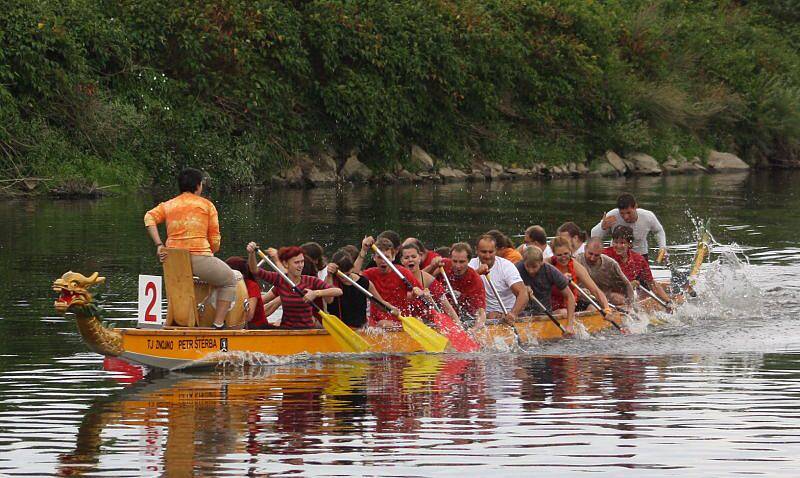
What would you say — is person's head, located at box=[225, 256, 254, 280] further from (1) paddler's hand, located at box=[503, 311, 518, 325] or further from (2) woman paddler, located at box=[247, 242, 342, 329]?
(1) paddler's hand, located at box=[503, 311, 518, 325]

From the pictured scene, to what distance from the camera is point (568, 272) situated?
61.7 ft

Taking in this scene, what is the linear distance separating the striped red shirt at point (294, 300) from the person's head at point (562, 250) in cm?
357

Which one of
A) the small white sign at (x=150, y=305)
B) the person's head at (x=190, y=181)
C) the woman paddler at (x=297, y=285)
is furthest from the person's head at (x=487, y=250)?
the small white sign at (x=150, y=305)

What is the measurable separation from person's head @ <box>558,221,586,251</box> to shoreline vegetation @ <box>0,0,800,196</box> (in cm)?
1956

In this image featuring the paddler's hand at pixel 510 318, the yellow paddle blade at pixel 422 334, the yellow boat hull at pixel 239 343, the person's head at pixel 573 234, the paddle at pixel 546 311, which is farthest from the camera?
the person's head at pixel 573 234

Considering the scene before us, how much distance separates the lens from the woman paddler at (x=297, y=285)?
620 inches

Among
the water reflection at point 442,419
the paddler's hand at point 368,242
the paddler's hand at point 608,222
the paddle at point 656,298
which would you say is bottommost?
the water reflection at point 442,419

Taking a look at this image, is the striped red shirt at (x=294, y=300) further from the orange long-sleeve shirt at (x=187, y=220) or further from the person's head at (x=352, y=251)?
the person's head at (x=352, y=251)

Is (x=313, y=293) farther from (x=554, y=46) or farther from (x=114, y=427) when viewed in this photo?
→ (x=554, y=46)

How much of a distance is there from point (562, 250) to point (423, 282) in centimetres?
223

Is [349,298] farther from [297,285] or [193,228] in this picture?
[193,228]

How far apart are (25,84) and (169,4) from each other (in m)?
6.28

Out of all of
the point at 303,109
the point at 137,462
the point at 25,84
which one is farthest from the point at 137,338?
the point at 303,109

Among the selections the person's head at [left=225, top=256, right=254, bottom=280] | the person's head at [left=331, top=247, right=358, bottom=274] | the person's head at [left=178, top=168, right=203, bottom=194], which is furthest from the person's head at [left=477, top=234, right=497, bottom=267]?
the person's head at [left=178, top=168, right=203, bottom=194]
